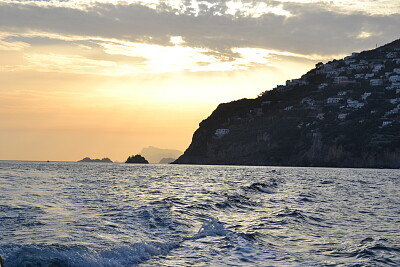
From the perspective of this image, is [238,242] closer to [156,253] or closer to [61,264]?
[156,253]

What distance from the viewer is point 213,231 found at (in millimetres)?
22641

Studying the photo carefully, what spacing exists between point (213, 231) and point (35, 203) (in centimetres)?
1539

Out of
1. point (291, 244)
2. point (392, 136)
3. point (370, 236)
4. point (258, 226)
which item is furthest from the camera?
point (392, 136)

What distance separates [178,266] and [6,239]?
809 cm

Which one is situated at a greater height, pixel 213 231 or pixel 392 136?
pixel 392 136

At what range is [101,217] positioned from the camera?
84.7 ft

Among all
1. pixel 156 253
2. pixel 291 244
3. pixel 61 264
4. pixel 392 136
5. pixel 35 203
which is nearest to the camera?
pixel 61 264

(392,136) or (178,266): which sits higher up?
(392,136)

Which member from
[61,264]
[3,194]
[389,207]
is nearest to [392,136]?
[389,207]

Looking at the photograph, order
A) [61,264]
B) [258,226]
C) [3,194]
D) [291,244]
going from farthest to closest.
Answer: [3,194] → [258,226] → [291,244] → [61,264]

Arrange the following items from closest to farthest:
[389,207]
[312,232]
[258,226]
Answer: [312,232], [258,226], [389,207]

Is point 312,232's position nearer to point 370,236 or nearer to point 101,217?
point 370,236

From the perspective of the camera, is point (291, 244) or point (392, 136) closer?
point (291, 244)

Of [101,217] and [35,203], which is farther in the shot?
[35,203]
